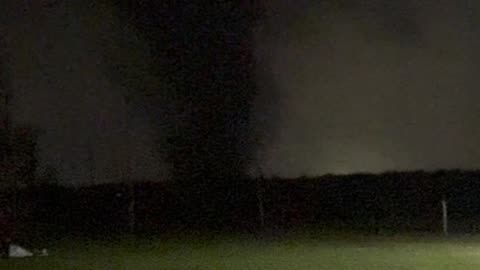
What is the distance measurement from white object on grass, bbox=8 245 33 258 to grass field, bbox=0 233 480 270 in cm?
42

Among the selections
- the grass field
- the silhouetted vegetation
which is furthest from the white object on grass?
the silhouetted vegetation

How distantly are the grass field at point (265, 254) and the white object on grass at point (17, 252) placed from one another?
424mm

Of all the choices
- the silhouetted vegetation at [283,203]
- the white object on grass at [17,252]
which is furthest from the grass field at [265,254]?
the silhouetted vegetation at [283,203]

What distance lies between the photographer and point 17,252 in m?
20.2

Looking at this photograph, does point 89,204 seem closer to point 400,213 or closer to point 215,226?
point 215,226

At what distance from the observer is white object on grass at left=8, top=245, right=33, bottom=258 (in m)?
20.1

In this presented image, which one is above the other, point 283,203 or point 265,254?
point 283,203

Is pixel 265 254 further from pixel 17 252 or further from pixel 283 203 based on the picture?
pixel 283 203

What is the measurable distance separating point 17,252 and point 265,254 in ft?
→ 13.7

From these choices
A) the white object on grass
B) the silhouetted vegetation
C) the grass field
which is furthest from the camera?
the silhouetted vegetation

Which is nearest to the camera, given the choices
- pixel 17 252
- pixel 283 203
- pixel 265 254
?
pixel 265 254

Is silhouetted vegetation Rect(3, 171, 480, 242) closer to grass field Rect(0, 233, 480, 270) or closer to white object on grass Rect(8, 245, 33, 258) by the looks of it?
grass field Rect(0, 233, 480, 270)

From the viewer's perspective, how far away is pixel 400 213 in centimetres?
2756

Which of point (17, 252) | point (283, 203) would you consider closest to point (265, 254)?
point (17, 252)
